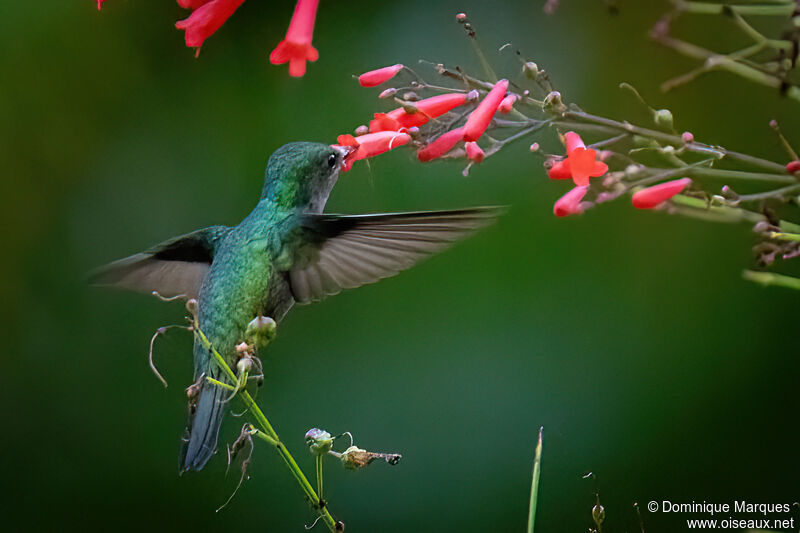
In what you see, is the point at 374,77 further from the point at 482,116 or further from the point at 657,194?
the point at 657,194

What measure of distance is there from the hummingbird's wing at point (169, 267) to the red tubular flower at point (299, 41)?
0.41 metres

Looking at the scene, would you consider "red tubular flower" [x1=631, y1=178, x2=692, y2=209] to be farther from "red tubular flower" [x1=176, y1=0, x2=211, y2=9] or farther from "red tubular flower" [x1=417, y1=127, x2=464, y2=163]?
"red tubular flower" [x1=176, y1=0, x2=211, y2=9]

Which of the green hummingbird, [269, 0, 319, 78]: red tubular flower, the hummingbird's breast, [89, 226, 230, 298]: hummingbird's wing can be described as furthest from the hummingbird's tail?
[269, 0, 319, 78]: red tubular flower

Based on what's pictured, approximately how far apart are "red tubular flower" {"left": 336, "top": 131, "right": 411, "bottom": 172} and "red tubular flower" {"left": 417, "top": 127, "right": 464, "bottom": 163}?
0.16ft

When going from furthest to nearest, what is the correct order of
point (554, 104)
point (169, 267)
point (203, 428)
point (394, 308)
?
point (394, 308) < point (169, 267) < point (203, 428) < point (554, 104)

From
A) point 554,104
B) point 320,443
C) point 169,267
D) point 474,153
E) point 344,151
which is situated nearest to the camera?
point 320,443

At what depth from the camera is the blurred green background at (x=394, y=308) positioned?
236 centimetres

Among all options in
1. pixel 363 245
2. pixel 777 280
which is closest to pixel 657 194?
pixel 777 280

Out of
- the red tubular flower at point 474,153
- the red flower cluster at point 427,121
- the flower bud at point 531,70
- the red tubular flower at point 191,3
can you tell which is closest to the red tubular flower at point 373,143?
the red flower cluster at point 427,121

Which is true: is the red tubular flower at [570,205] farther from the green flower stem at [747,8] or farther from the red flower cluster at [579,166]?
the green flower stem at [747,8]

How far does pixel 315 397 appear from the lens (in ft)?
8.44

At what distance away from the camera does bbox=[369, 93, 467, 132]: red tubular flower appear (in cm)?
142

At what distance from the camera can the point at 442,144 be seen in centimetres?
139

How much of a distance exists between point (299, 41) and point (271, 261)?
411mm
